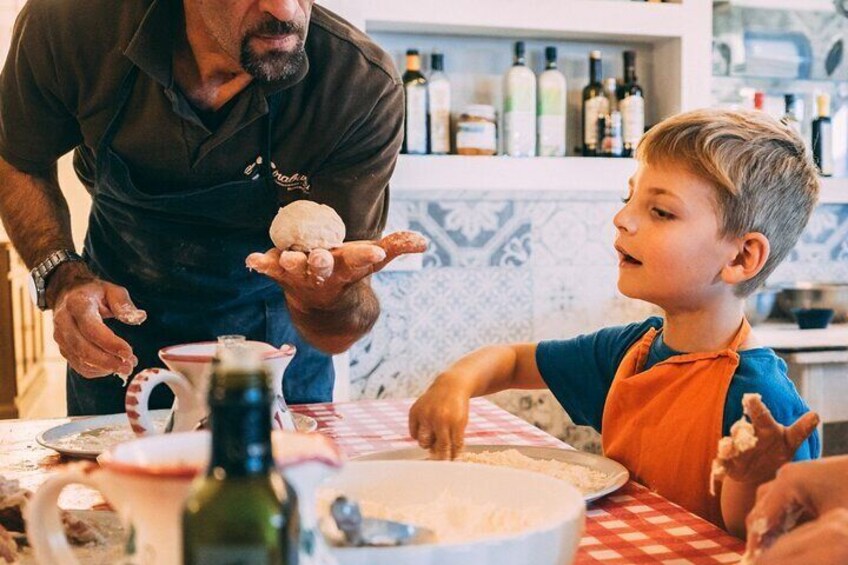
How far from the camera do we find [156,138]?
64.8 inches

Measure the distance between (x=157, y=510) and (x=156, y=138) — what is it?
1246 mm

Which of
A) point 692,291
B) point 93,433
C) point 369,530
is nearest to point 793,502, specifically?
point 369,530

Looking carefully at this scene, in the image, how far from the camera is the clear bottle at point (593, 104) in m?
2.78

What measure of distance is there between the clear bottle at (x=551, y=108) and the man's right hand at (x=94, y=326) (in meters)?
1.63

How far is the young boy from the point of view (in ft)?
3.99

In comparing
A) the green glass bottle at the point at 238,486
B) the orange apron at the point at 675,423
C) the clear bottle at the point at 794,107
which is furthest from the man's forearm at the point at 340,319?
the clear bottle at the point at 794,107

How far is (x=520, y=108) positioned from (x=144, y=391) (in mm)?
1937

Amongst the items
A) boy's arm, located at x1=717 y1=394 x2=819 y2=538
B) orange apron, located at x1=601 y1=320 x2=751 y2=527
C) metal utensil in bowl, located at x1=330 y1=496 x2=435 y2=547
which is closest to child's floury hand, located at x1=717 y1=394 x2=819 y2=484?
boy's arm, located at x1=717 y1=394 x2=819 y2=538

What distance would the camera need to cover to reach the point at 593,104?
2.79 m

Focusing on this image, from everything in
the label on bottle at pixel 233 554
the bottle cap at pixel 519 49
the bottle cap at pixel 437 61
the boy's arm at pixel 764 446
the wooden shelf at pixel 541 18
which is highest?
the wooden shelf at pixel 541 18

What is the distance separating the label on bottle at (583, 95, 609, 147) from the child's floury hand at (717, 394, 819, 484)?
2.12 metres

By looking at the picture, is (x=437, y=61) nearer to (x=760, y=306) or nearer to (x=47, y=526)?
(x=760, y=306)

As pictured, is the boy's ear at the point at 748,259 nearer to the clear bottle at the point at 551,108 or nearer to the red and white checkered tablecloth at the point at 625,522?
the red and white checkered tablecloth at the point at 625,522

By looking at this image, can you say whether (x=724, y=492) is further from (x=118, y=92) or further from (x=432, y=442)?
(x=118, y=92)
